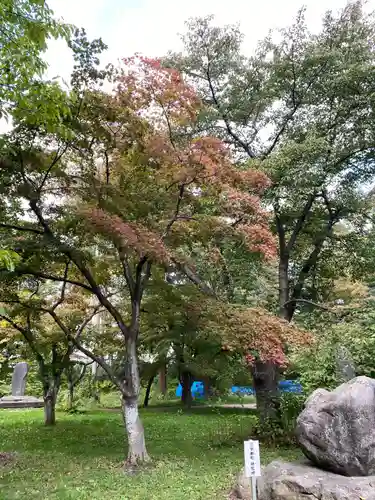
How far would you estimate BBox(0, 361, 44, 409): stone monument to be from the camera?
16828 mm

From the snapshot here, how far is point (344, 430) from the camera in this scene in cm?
547

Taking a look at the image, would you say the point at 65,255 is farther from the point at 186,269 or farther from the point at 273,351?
the point at 273,351

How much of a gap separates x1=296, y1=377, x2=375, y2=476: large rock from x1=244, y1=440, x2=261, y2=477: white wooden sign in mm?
1283

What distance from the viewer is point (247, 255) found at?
10195 millimetres

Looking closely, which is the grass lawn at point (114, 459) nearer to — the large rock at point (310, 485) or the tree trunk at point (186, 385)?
the large rock at point (310, 485)

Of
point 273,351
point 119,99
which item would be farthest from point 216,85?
point 273,351

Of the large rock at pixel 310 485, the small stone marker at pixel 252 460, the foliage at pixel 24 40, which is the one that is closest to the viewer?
the foliage at pixel 24 40

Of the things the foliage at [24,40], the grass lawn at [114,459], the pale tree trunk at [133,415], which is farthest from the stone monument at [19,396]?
the foliage at [24,40]

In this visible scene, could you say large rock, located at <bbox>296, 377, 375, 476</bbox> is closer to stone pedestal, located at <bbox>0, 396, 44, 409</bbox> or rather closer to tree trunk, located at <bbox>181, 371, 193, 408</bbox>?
tree trunk, located at <bbox>181, 371, 193, 408</bbox>

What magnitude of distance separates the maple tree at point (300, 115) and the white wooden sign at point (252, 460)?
4.80 metres

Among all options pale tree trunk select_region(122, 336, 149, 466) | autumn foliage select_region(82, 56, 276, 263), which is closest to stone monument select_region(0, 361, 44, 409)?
pale tree trunk select_region(122, 336, 149, 466)

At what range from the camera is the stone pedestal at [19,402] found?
54.9ft

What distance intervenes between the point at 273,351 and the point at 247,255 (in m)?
3.25

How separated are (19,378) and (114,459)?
11.9 metres
